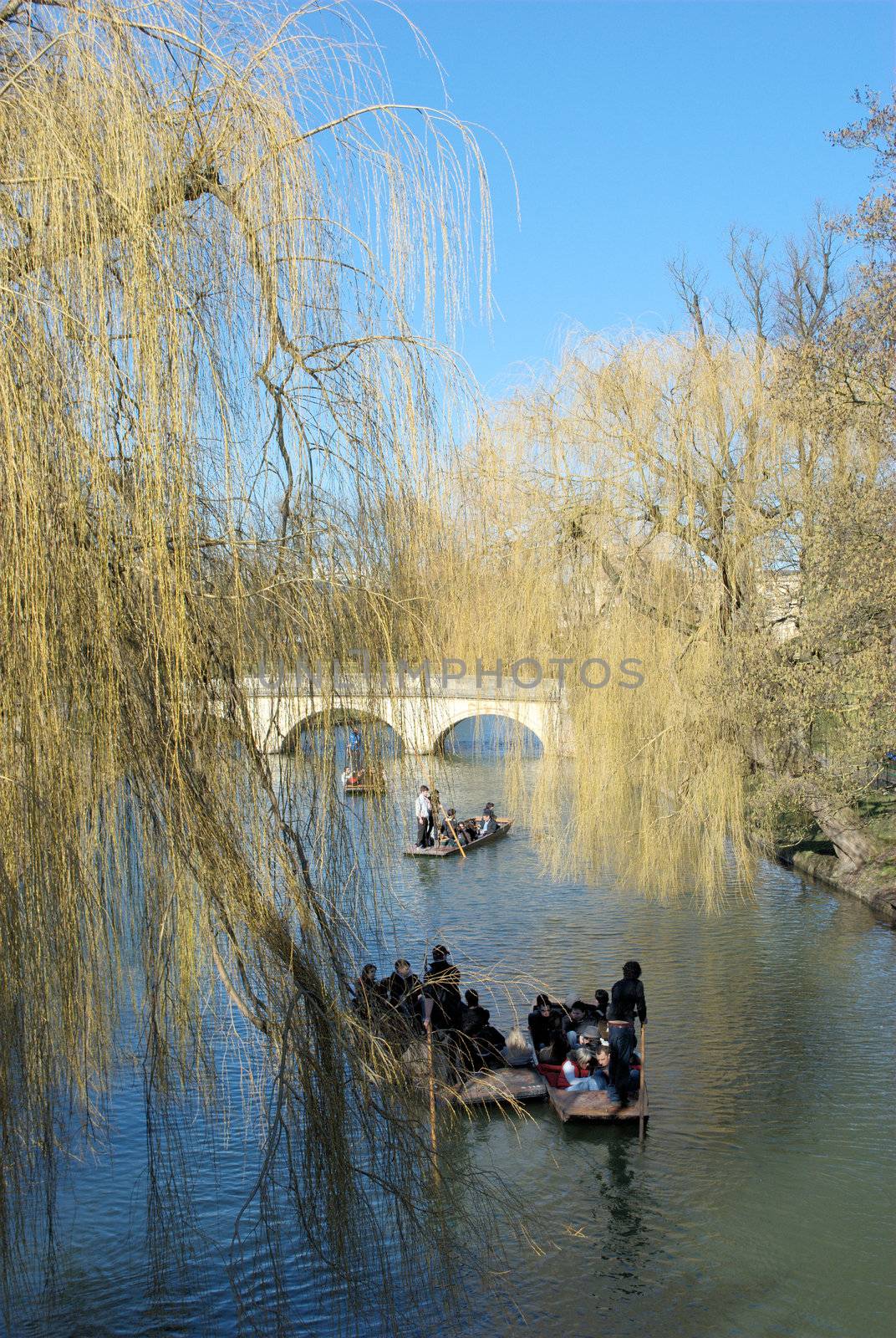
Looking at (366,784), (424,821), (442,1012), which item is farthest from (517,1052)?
(424,821)

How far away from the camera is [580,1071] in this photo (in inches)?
369

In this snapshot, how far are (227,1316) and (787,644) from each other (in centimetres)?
1041

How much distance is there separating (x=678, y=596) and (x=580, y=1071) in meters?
6.68

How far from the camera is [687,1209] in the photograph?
308 inches

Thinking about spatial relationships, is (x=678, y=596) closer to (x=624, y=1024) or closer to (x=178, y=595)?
(x=624, y=1024)

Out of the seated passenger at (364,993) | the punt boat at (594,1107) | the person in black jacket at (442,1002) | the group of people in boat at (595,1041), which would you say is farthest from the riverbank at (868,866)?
the seated passenger at (364,993)

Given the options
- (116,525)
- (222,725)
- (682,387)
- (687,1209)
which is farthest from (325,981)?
(682,387)

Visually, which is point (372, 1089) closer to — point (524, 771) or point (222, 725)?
point (222, 725)

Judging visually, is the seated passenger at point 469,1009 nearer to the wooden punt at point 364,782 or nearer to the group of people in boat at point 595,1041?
the group of people in boat at point 595,1041

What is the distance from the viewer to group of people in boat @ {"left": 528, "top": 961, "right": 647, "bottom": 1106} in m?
9.01

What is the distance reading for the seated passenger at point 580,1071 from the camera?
9273 mm

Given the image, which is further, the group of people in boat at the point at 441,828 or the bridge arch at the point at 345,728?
the group of people in boat at the point at 441,828

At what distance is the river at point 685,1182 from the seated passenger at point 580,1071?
1.07ft

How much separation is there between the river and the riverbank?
4.19 ft
